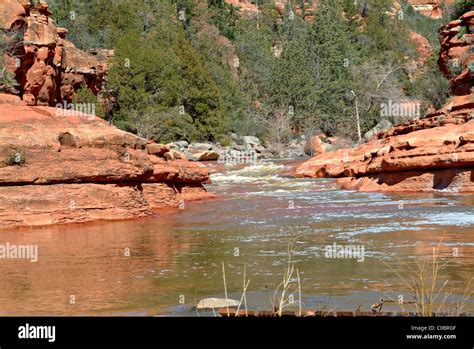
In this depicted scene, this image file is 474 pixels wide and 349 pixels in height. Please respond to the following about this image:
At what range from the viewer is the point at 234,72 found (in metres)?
82.9

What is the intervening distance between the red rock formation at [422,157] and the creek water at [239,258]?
2373mm

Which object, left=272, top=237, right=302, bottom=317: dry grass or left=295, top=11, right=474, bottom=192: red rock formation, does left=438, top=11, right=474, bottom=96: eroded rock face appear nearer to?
left=295, top=11, right=474, bottom=192: red rock formation

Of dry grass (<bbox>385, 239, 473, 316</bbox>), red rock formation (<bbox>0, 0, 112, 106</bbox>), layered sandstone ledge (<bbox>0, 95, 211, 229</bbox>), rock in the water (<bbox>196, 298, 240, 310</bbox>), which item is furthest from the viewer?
red rock formation (<bbox>0, 0, 112, 106</bbox>)

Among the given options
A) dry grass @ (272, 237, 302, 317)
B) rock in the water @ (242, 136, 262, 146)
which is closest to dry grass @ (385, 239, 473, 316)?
dry grass @ (272, 237, 302, 317)

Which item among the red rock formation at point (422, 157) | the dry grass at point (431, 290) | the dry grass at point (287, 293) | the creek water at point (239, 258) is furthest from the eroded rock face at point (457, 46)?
the dry grass at point (287, 293)

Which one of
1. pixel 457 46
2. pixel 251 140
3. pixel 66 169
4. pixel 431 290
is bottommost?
pixel 431 290

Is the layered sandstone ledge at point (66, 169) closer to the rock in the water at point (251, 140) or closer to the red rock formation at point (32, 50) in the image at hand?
the red rock formation at point (32, 50)

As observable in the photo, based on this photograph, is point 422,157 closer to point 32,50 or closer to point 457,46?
point 457,46

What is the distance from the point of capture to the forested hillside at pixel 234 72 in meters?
54.5

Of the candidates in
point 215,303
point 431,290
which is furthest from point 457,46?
point 431,290

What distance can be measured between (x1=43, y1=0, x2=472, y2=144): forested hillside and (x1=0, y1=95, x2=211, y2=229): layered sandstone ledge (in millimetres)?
30234

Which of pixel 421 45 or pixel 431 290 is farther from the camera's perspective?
pixel 421 45

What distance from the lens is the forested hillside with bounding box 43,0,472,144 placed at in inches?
2146

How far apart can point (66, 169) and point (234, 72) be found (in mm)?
67964
